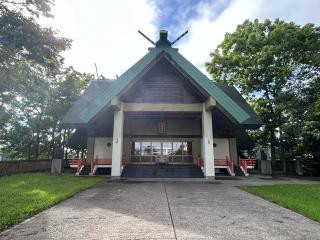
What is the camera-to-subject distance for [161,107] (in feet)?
52.9

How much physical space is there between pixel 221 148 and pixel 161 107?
24.7 feet

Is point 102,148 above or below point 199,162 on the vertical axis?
above

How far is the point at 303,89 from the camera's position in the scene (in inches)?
834

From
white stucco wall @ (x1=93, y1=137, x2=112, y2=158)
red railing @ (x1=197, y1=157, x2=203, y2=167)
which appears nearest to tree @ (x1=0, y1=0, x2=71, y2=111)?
white stucco wall @ (x1=93, y1=137, x2=112, y2=158)

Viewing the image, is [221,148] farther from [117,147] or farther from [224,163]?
[117,147]

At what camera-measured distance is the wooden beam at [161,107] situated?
16.1 m

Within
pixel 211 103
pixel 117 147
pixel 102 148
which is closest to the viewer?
pixel 211 103

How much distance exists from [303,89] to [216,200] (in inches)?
706

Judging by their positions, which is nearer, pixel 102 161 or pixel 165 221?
pixel 165 221

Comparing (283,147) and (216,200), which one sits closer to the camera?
(216,200)

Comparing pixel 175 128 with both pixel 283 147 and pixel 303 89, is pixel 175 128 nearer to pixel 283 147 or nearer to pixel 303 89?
pixel 283 147

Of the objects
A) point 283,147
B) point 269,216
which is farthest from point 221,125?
point 269,216

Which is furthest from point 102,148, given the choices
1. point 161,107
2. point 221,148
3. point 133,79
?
point 221,148

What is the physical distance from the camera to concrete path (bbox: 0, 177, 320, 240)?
4.71 metres
